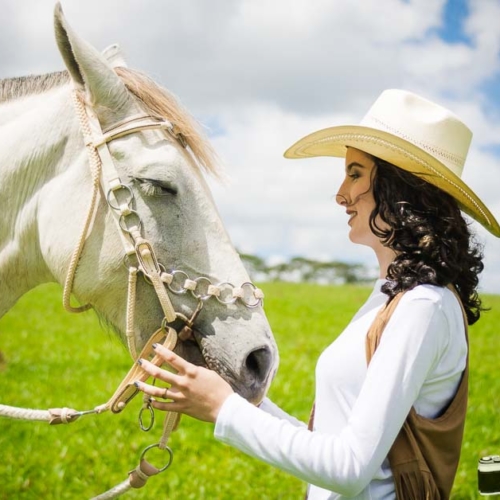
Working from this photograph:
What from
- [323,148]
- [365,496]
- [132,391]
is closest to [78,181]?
[132,391]

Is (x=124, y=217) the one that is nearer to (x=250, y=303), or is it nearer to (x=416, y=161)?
(x=250, y=303)

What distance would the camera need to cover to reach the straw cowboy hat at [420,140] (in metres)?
1.88

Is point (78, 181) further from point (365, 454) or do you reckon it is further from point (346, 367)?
point (365, 454)

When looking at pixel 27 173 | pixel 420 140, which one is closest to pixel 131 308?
pixel 27 173

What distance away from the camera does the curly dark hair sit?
5.79ft

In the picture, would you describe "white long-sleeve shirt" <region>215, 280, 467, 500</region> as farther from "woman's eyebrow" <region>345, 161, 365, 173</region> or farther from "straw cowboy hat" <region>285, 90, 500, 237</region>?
"woman's eyebrow" <region>345, 161, 365, 173</region>

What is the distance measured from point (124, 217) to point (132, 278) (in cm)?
23

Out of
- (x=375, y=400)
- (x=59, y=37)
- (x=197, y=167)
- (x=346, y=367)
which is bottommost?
(x=375, y=400)

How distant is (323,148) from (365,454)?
56.1 inches

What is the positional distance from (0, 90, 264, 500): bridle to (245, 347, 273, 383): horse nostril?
17cm

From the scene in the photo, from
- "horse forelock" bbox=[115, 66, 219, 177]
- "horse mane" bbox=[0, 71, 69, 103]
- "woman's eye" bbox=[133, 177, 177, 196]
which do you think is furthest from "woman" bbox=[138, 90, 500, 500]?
"horse mane" bbox=[0, 71, 69, 103]

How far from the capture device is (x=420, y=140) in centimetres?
197

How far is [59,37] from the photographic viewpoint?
2.00 m

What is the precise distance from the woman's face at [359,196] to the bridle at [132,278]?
0.43 m
